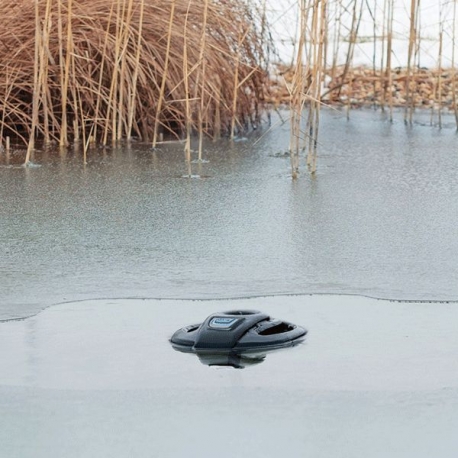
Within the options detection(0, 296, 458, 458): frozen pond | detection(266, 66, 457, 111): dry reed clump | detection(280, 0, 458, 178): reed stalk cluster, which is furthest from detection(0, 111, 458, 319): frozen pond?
detection(266, 66, 457, 111): dry reed clump

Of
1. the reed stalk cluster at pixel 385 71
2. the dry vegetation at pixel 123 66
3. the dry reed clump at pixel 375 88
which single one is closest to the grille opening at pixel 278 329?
the dry vegetation at pixel 123 66

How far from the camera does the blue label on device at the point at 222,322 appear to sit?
2076mm

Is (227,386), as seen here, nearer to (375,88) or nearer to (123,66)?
(123,66)

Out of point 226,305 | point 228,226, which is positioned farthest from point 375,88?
point 226,305

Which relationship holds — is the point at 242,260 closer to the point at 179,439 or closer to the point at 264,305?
the point at 264,305

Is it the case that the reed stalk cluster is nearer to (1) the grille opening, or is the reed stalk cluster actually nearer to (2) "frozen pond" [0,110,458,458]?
(2) "frozen pond" [0,110,458,458]

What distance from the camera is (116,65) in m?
4.80

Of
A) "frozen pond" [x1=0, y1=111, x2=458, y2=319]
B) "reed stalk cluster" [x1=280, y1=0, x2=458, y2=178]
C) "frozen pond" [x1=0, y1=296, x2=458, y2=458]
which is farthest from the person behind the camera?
"reed stalk cluster" [x1=280, y1=0, x2=458, y2=178]

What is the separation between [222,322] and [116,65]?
2899 millimetres

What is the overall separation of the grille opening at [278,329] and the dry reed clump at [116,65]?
267 cm

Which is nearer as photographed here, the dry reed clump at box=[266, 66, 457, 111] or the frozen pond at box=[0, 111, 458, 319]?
the frozen pond at box=[0, 111, 458, 319]

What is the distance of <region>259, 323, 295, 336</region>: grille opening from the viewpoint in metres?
2.11

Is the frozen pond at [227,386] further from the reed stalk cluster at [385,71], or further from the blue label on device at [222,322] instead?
the reed stalk cluster at [385,71]

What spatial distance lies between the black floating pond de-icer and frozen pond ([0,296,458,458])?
4 cm
